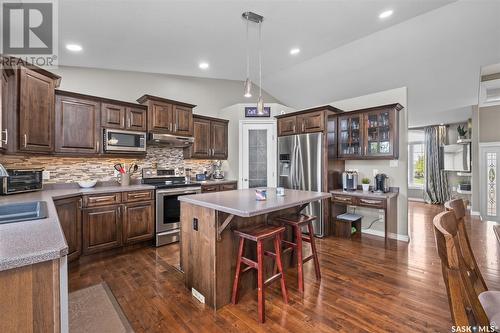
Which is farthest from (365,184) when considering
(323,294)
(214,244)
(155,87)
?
(155,87)

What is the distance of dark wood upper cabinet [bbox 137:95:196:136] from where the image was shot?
3869 mm

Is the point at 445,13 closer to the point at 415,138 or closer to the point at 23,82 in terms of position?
the point at 23,82

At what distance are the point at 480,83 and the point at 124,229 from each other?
22.3ft

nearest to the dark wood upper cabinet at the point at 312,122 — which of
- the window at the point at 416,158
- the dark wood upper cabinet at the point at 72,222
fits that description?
the dark wood upper cabinet at the point at 72,222

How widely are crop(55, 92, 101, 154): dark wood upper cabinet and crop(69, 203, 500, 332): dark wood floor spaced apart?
1563 millimetres

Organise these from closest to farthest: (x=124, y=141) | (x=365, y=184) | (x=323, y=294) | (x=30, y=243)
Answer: (x=30, y=243) < (x=323, y=294) < (x=124, y=141) < (x=365, y=184)

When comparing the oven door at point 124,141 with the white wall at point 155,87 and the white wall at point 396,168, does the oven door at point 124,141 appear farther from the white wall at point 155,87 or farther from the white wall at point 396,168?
the white wall at point 396,168

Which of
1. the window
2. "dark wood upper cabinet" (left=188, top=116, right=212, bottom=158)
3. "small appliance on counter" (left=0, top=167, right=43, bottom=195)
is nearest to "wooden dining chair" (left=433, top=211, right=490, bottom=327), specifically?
"small appliance on counter" (left=0, top=167, right=43, bottom=195)

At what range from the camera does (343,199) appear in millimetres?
3871

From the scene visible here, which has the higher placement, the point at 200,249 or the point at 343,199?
the point at 343,199

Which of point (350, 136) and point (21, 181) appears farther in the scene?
point (350, 136)

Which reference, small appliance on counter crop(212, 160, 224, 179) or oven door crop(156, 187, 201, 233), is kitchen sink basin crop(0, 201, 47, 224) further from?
small appliance on counter crop(212, 160, 224, 179)

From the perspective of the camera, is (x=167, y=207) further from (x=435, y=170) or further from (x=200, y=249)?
(x=435, y=170)

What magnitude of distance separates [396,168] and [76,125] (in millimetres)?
4944
